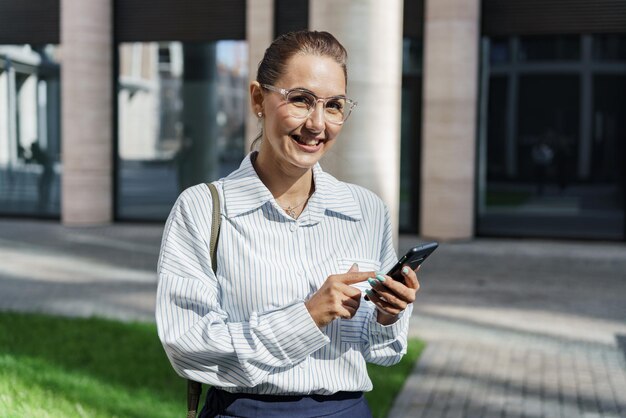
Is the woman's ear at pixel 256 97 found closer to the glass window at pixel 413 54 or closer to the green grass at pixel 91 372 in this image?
the green grass at pixel 91 372

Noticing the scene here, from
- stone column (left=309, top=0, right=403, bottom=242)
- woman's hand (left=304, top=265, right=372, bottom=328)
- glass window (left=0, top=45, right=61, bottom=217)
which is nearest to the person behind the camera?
woman's hand (left=304, top=265, right=372, bottom=328)

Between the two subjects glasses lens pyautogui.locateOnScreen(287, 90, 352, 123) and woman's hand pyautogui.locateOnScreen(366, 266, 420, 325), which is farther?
glasses lens pyautogui.locateOnScreen(287, 90, 352, 123)

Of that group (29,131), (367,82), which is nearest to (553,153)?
(367,82)

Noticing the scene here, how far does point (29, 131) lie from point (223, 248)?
1878cm

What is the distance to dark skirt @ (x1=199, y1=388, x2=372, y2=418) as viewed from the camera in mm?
2334

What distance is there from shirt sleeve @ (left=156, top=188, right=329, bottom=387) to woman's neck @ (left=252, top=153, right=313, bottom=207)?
0.80 ft

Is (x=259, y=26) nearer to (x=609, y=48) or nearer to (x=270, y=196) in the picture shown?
(x=609, y=48)

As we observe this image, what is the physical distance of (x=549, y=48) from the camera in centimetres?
1709

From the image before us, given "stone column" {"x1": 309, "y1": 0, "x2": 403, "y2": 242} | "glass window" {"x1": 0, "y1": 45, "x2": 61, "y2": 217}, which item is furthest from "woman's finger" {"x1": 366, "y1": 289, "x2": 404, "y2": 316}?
"glass window" {"x1": 0, "y1": 45, "x2": 61, "y2": 217}

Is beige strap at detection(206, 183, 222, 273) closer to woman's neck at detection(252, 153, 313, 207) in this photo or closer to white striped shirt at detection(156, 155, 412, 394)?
white striped shirt at detection(156, 155, 412, 394)

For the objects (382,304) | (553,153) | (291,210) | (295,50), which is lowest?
(382,304)

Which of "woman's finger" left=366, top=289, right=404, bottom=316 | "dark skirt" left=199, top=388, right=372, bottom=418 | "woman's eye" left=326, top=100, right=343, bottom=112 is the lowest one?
"dark skirt" left=199, top=388, right=372, bottom=418

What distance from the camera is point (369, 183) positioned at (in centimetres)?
855

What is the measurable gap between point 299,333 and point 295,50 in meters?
0.72
